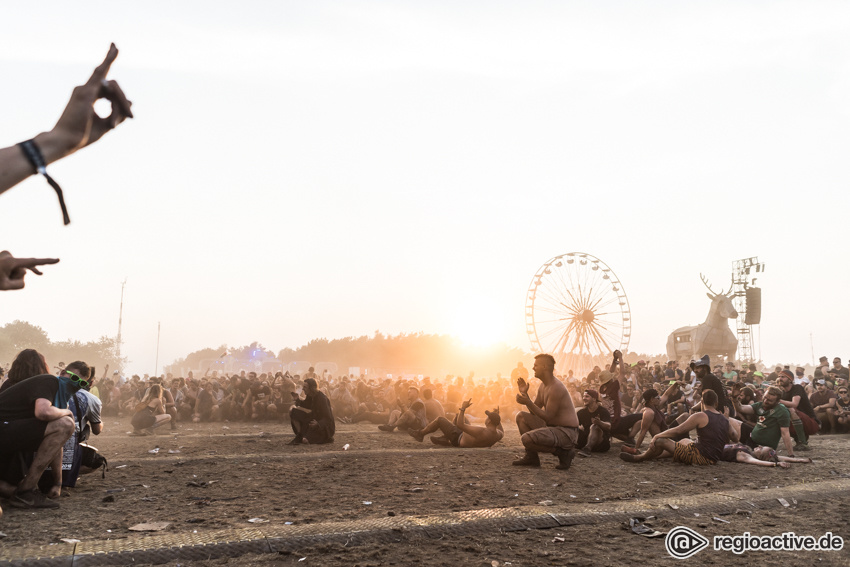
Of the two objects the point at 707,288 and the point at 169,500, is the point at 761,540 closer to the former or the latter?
the point at 169,500

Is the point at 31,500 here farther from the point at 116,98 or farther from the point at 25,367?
the point at 116,98

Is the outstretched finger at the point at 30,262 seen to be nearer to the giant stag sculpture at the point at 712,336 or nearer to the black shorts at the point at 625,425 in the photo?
the black shorts at the point at 625,425

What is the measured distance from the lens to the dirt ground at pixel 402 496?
4.30 m

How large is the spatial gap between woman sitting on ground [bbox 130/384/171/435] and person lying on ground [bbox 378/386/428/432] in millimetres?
5612

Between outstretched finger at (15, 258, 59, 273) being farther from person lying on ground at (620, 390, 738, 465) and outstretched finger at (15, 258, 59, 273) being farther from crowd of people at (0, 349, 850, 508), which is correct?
person lying on ground at (620, 390, 738, 465)

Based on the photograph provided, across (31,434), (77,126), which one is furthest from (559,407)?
(77,126)

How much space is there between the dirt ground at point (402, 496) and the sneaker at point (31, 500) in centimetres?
10

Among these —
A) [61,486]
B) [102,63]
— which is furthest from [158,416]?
[102,63]

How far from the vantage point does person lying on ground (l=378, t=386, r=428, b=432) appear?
1366cm

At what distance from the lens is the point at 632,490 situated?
6.82 m

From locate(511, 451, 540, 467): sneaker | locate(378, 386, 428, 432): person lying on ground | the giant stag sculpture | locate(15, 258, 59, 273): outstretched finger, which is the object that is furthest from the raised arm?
the giant stag sculpture

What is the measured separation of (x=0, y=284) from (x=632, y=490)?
22.3ft

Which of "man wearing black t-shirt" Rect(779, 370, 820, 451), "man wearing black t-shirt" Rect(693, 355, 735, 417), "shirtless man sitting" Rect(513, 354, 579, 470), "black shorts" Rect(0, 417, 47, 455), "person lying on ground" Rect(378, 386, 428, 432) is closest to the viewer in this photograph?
"black shorts" Rect(0, 417, 47, 455)

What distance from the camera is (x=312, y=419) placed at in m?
12.0
